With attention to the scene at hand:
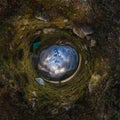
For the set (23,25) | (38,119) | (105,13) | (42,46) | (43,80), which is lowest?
(38,119)

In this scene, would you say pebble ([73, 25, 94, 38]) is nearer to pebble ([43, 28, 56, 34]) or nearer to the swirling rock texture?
the swirling rock texture

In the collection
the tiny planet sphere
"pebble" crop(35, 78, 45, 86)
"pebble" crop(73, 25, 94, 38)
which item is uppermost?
"pebble" crop(73, 25, 94, 38)

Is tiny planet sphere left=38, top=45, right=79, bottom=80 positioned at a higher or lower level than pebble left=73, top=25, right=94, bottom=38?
lower

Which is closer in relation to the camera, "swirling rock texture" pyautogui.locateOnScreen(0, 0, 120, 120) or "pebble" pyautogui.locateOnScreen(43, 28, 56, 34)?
"swirling rock texture" pyautogui.locateOnScreen(0, 0, 120, 120)

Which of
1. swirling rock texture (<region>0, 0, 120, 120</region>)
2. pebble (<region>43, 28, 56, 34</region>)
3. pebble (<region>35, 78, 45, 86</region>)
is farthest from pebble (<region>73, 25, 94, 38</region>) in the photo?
pebble (<region>35, 78, 45, 86</region>)

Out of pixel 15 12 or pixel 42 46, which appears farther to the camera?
pixel 42 46

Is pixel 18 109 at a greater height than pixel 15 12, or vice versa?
pixel 15 12

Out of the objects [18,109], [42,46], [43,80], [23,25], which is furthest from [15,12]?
[18,109]

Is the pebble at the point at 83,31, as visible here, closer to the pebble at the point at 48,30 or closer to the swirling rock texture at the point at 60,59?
the swirling rock texture at the point at 60,59

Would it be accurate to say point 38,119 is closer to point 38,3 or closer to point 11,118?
point 11,118
